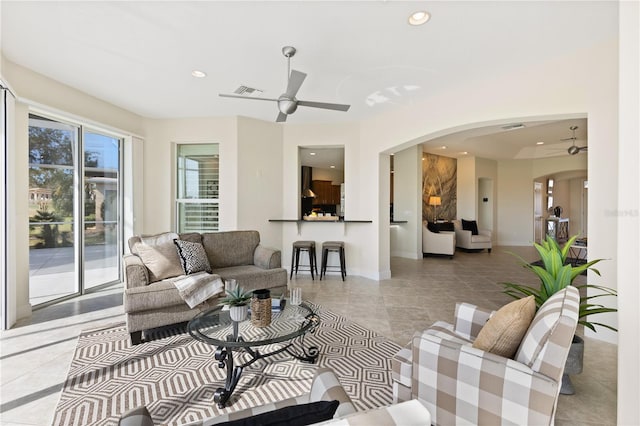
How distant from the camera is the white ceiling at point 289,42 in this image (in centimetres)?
229

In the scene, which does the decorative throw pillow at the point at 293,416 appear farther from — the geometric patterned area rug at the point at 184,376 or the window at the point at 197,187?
the window at the point at 197,187

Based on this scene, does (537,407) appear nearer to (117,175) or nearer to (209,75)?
(209,75)

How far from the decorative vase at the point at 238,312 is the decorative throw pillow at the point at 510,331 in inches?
60.0

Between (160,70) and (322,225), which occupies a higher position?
(160,70)

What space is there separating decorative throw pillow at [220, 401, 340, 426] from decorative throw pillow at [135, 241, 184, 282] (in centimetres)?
283

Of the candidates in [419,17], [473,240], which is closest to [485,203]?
[473,240]

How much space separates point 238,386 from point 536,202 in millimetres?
10883

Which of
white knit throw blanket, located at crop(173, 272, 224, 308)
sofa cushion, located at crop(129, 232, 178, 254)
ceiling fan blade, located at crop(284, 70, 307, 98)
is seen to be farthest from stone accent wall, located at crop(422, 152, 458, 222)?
sofa cushion, located at crop(129, 232, 178, 254)

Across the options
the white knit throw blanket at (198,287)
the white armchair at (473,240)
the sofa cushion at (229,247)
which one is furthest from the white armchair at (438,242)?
the white knit throw blanket at (198,287)

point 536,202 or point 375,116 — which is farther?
point 536,202

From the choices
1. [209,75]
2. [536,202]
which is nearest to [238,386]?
[209,75]

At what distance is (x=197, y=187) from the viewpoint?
531 centimetres

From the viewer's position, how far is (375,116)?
5035 mm

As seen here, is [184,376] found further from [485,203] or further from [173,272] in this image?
[485,203]
